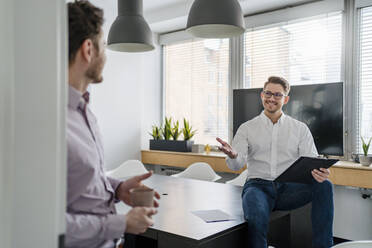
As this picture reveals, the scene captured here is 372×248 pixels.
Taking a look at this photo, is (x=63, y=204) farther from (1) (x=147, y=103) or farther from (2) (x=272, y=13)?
(1) (x=147, y=103)

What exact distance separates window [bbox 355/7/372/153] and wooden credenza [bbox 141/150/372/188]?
410 mm

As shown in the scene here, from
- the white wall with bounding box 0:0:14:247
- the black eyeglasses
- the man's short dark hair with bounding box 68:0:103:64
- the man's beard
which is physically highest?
the man's short dark hair with bounding box 68:0:103:64

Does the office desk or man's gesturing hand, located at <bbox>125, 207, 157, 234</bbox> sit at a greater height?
man's gesturing hand, located at <bbox>125, 207, 157, 234</bbox>

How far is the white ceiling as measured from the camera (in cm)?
432

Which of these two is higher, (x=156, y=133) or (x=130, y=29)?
(x=130, y=29)

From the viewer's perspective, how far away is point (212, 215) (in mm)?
1964

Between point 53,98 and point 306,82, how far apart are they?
3.88 metres

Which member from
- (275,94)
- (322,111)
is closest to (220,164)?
(322,111)

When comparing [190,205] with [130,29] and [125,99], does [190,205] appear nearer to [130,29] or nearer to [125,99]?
[130,29]

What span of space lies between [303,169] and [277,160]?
407mm

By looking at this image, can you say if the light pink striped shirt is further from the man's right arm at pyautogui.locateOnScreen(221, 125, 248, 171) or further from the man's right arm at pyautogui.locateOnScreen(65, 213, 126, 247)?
the man's right arm at pyautogui.locateOnScreen(221, 125, 248, 171)

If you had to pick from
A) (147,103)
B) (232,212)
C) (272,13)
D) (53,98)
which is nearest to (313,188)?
(232,212)

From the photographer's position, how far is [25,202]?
0.72 m

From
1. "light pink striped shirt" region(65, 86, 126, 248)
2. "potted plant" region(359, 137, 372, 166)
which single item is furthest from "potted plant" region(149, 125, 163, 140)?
"light pink striped shirt" region(65, 86, 126, 248)
